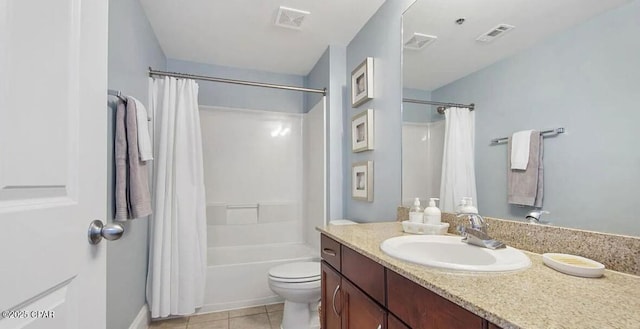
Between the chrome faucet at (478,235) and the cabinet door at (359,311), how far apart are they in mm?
424

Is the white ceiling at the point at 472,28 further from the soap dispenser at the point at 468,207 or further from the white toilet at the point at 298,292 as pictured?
the white toilet at the point at 298,292

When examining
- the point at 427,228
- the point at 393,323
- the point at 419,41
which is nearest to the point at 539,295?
the point at 393,323

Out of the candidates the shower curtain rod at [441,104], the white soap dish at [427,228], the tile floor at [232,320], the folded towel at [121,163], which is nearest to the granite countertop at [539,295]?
the white soap dish at [427,228]

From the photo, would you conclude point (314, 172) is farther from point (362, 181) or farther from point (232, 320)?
point (232, 320)

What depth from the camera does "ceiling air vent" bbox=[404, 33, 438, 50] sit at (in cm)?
151

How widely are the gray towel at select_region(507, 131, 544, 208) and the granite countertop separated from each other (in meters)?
0.23

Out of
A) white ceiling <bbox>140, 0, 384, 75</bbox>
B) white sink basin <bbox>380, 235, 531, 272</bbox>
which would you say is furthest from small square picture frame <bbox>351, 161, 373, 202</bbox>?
white ceiling <bbox>140, 0, 384, 75</bbox>

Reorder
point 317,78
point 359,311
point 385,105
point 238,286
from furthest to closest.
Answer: point 317,78
point 238,286
point 385,105
point 359,311

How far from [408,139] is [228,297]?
1914mm

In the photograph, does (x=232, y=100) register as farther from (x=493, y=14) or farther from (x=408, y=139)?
(x=493, y=14)

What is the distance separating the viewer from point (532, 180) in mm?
981

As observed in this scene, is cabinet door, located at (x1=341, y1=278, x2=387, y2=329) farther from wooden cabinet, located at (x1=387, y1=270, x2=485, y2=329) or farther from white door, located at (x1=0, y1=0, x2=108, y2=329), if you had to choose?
white door, located at (x1=0, y1=0, x2=108, y2=329)

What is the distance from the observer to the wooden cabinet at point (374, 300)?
64cm

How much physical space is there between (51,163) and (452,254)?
1217mm
